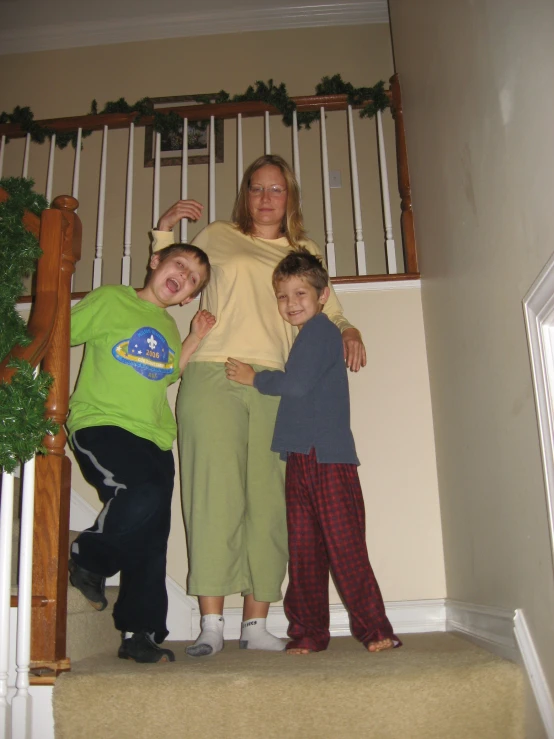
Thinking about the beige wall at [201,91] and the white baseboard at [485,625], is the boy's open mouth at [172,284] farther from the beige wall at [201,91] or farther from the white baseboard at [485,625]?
the beige wall at [201,91]

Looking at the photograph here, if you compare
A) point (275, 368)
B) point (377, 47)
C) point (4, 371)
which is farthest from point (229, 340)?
point (377, 47)

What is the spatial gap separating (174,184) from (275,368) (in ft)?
7.33

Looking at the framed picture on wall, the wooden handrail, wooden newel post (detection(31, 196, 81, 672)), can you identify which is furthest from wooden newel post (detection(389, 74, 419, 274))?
the framed picture on wall

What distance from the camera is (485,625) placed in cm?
150

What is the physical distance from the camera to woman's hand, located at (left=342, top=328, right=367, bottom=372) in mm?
1813

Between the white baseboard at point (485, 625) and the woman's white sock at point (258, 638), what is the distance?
19.3 inches

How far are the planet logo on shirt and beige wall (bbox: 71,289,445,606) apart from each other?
0.44 meters

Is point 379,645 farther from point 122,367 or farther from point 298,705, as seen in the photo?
point 122,367

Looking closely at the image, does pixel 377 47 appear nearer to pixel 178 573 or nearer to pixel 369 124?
pixel 369 124

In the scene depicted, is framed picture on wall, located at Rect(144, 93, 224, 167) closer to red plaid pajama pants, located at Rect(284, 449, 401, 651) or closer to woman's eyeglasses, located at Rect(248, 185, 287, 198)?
woman's eyeglasses, located at Rect(248, 185, 287, 198)

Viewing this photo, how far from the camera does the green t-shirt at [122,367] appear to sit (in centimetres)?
163

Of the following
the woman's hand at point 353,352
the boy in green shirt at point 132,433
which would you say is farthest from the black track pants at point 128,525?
the woman's hand at point 353,352

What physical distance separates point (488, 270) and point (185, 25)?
3.33 meters

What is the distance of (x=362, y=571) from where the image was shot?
5.06ft
